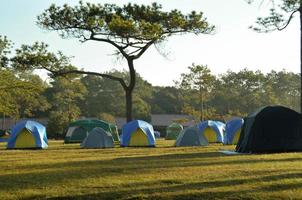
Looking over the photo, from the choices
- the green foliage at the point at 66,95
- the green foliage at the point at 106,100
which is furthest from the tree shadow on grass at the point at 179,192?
the green foliage at the point at 106,100

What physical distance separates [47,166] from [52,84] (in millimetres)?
57062

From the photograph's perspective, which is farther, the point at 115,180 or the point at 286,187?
the point at 115,180

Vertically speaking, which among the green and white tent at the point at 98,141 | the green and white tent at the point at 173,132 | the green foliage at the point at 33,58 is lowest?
the green and white tent at the point at 98,141

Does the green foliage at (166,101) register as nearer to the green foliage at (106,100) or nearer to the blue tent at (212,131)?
the green foliage at (106,100)

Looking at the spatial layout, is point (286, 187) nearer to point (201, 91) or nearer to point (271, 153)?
point (271, 153)

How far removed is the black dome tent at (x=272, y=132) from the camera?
2028 cm

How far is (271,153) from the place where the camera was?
1986 cm

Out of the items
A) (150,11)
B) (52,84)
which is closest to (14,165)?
(150,11)

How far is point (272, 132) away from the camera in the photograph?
20.6 meters

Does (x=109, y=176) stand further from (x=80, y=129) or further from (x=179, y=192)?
(x=80, y=129)

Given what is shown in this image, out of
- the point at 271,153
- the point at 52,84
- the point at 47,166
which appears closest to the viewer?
the point at 47,166

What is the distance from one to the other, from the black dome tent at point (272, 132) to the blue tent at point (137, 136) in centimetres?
757

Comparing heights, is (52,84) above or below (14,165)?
above

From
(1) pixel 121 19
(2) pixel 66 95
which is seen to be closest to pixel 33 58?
(1) pixel 121 19
